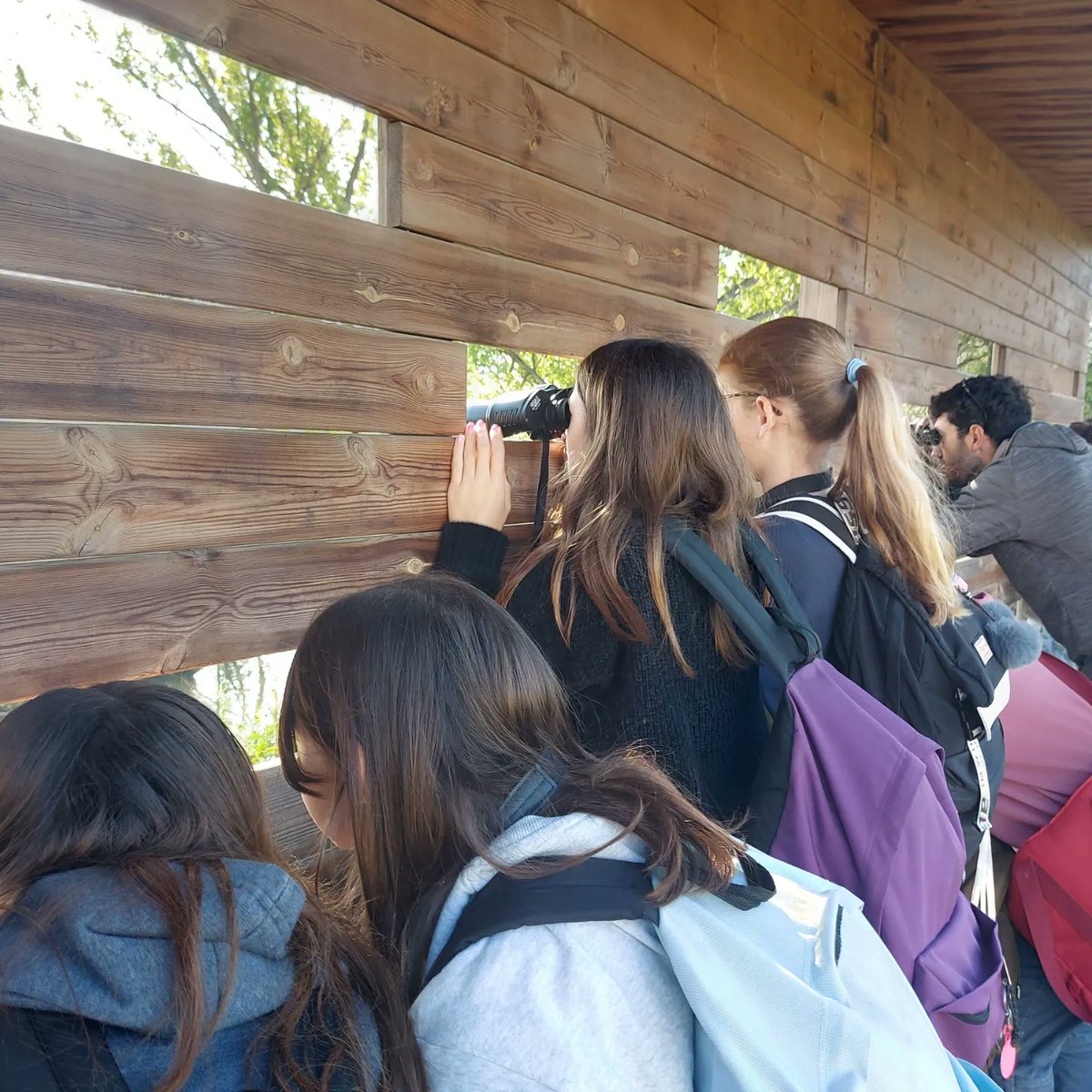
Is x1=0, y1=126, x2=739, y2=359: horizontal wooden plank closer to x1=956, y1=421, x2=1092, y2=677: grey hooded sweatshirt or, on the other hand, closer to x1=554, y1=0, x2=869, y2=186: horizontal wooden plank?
x1=554, y1=0, x2=869, y2=186: horizontal wooden plank

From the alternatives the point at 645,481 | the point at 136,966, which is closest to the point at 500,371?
the point at 645,481

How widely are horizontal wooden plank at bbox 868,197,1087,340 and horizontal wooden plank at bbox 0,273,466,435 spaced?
2510 millimetres

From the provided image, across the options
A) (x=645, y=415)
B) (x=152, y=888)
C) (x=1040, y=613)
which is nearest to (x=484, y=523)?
(x=645, y=415)

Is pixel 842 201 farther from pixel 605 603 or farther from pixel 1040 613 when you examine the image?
pixel 605 603

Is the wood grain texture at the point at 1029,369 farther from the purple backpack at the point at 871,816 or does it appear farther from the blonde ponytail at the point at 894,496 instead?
the purple backpack at the point at 871,816

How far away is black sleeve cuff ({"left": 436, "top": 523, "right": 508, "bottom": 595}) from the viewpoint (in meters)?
1.95

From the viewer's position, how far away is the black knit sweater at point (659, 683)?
1604mm

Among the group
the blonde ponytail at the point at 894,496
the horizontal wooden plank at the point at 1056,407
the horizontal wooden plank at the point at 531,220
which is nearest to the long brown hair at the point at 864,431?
the blonde ponytail at the point at 894,496

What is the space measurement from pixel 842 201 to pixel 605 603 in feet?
8.02

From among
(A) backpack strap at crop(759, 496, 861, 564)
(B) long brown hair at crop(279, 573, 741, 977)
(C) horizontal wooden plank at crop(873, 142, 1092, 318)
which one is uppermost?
(C) horizontal wooden plank at crop(873, 142, 1092, 318)

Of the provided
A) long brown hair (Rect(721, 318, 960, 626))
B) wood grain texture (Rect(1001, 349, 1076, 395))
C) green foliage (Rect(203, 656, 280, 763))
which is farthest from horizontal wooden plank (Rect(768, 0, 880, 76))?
green foliage (Rect(203, 656, 280, 763))

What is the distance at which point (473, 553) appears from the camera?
1.96m

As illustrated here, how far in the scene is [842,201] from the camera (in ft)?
11.2

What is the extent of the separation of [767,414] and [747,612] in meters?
0.75
